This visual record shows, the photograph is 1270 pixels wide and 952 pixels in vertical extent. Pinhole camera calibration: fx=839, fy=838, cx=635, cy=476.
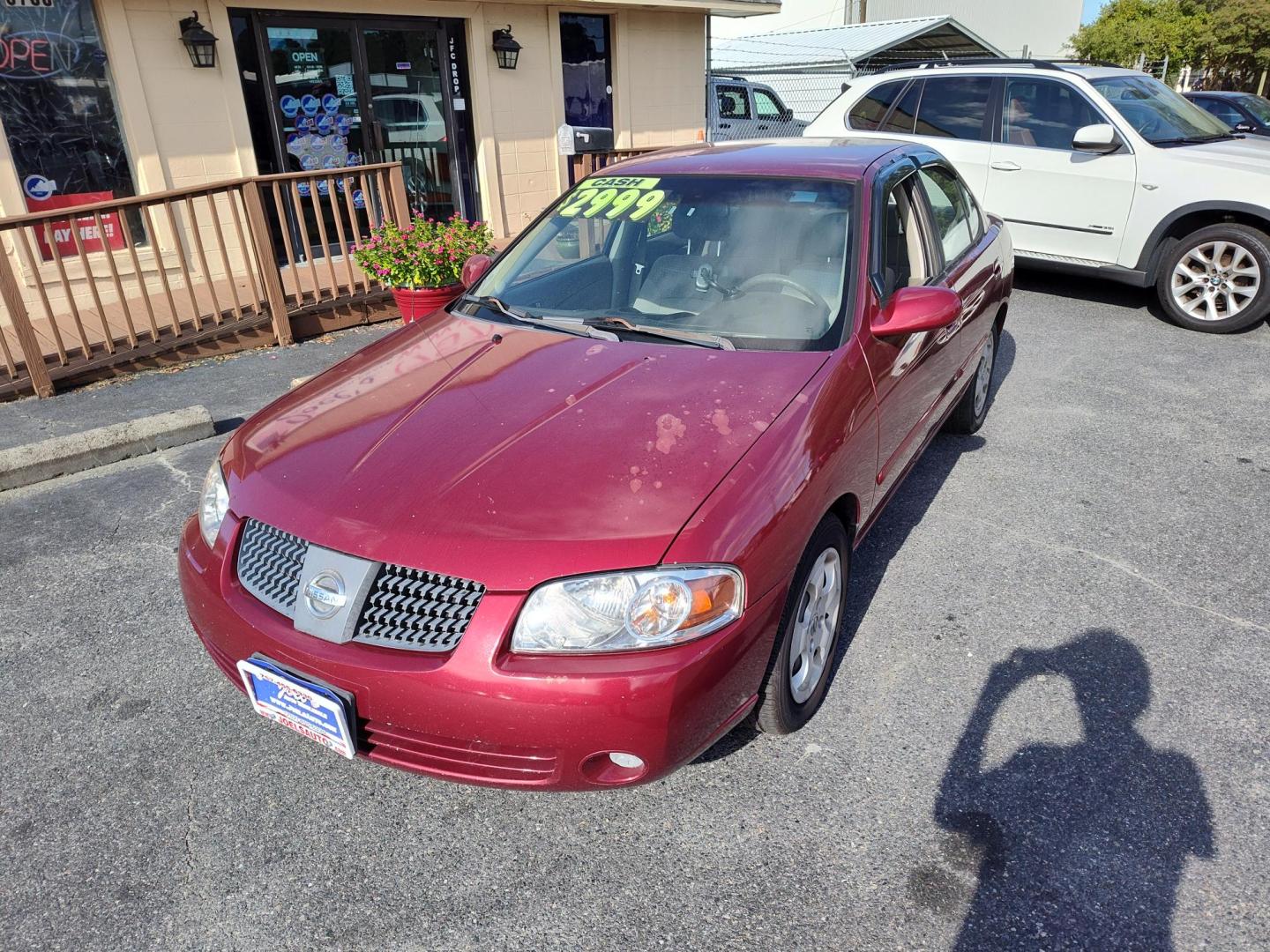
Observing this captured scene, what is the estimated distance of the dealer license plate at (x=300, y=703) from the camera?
202cm

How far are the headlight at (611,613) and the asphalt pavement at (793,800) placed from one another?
0.69 m

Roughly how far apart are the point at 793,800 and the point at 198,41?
326 inches

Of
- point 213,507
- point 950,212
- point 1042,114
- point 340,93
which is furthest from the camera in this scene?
point 340,93

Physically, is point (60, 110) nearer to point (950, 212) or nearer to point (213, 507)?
point (213, 507)

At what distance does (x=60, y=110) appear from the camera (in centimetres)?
718

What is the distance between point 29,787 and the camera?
2473 mm

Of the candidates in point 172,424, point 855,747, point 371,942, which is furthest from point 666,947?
point 172,424

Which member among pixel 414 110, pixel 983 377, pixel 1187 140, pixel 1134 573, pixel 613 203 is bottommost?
pixel 1134 573

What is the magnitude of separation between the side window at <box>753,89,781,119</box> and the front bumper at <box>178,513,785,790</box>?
1612cm

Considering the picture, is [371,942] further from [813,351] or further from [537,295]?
[537,295]

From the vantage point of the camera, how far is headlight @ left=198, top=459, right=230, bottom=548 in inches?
94.8

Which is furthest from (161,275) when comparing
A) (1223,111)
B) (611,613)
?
(1223,111)

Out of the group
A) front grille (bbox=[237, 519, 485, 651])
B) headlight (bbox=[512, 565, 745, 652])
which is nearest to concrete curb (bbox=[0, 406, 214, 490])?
front grille (bbox=[237, 519, 485, 651])

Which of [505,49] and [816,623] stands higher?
[505,49]
